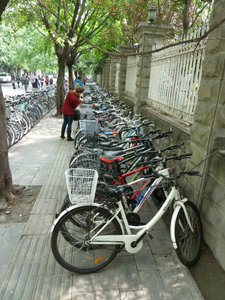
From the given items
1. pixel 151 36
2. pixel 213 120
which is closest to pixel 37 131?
pixel 151 36

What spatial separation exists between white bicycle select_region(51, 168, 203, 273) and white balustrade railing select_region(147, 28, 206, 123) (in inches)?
69.8

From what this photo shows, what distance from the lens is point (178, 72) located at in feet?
14.8

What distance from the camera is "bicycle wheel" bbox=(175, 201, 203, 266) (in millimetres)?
2682

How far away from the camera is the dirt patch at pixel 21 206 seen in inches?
136

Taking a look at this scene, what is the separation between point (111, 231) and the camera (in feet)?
8.40

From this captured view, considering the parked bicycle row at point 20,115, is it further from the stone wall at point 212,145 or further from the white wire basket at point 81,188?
the stone wall at point 212,145

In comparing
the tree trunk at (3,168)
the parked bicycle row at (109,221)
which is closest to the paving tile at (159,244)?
the parked bicycle row at (109,221)

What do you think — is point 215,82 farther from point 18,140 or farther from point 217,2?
point 18,140

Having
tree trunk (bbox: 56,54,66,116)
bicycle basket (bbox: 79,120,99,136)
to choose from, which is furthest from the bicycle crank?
tree trunk (bbox: 56,54,66,116)

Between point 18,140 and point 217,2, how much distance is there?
6.40 metres

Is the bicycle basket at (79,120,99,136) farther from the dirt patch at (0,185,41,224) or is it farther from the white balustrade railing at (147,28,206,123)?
the white balustrade railing at (147,28,206,123)

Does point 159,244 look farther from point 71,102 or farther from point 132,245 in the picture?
point 71,102

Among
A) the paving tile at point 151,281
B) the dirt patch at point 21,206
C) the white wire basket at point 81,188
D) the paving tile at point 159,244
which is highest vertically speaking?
the white wire basket at point 81,188

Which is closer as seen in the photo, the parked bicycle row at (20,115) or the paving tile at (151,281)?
the paving tile at (151,281)
